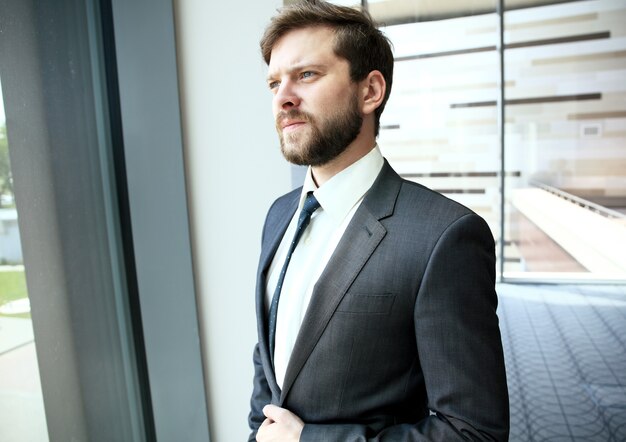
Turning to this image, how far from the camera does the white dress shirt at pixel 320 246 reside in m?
0.95

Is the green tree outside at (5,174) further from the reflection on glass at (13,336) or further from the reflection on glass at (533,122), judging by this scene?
the reflection on glass at (533,122)

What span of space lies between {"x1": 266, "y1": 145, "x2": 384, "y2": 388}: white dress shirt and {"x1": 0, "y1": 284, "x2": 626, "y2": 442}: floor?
2.77ft

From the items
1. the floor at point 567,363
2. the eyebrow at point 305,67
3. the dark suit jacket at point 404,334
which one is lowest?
the floor at point 567,363

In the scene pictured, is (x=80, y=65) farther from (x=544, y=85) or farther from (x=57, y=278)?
(x=544, y=85)

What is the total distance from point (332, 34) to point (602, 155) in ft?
17.8

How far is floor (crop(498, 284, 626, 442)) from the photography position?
2.49 m

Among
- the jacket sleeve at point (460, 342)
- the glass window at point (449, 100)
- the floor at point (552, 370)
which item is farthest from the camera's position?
the glass window at point (449, 100)

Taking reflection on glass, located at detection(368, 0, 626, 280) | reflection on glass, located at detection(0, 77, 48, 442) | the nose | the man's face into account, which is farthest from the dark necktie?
reflection on glass, located at detection(368, 0, 626, 280)

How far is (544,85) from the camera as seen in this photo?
5367mm

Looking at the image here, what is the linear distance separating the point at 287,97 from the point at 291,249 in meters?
0.37

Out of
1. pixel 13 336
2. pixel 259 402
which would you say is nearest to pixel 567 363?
pixel 259 402

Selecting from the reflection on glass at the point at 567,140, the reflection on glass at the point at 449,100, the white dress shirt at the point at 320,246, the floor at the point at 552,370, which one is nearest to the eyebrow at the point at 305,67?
the white dress shirt at the point at 320,246

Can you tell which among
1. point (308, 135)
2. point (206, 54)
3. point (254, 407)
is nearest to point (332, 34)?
point (308, 135)

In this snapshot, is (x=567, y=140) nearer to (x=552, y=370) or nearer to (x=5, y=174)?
(x=552, y=370)
